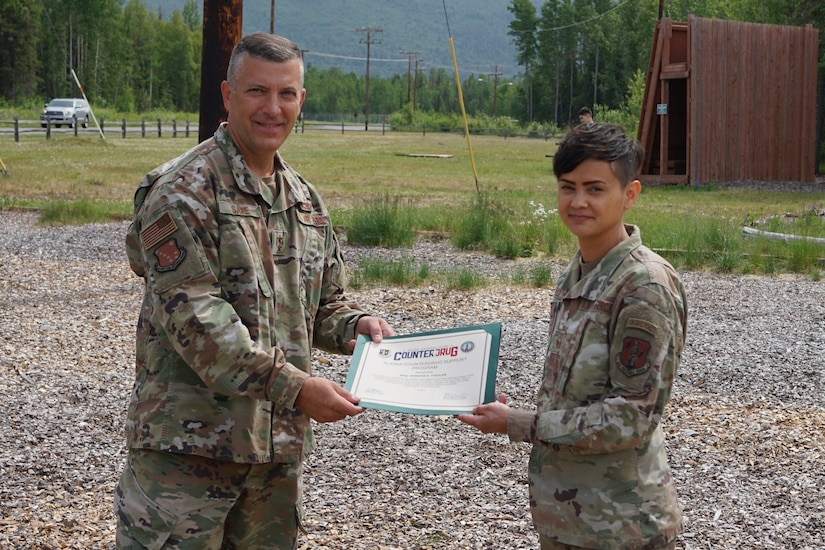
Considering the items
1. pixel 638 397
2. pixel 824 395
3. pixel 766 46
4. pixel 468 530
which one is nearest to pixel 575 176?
pixel 638 397

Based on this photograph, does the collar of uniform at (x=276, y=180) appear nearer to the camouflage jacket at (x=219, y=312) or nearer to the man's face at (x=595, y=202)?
the camouflage jacket at (x=219, y=312)

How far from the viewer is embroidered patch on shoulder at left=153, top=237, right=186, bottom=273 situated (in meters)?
2.78

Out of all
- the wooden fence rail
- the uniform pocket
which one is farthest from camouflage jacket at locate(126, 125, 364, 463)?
the wooden fence rail

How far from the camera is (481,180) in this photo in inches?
1156

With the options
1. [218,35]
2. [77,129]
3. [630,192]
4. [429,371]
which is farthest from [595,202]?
[77,129]

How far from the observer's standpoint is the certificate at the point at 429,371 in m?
2.94

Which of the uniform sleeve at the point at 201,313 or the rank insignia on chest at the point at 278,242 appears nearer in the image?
the uniform sleeve at the point at 201,313

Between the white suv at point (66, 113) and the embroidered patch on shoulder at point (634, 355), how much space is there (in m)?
52.4

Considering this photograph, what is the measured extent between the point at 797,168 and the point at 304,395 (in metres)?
25.1

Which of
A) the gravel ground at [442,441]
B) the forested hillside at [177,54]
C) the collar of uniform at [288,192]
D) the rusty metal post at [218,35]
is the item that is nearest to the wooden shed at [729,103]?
the gravel ground at [442,441]

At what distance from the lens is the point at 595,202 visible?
9.02 ft

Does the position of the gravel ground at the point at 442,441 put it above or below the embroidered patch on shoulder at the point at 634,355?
below

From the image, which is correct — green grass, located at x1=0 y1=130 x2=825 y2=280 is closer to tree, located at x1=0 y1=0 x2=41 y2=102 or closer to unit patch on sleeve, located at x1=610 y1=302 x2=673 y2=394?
unit patch on sleeve, located at x1=610 y1=302 x2=673 y2=394

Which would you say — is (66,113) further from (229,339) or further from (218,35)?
(229,339)
